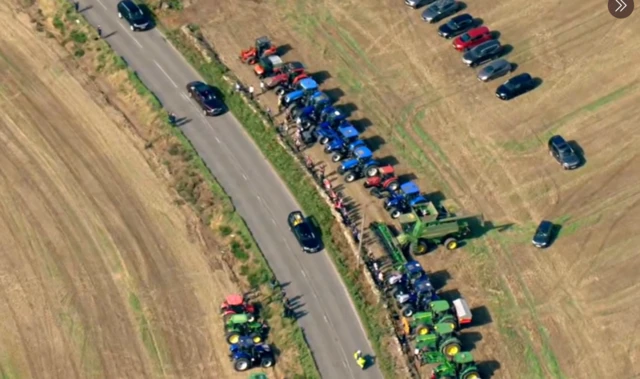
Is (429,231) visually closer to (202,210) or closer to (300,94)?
(202,210)

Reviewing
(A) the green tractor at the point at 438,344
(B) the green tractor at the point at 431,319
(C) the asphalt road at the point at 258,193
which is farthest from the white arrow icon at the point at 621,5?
(A) the green tractor at the point at 438,344

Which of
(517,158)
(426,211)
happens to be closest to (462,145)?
(517,158)

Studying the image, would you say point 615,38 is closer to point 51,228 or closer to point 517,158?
point 517,158

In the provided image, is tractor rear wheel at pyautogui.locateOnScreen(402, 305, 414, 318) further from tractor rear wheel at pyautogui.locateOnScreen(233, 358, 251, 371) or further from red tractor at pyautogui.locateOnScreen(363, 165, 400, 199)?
tractor rear wheel at pyautogui.locateOnScreen(233, 358, 251, 371)

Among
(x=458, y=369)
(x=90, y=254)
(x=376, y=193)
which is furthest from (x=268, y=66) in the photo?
(x=458, y=369)

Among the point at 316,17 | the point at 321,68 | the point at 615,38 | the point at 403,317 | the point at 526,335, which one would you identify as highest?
the point at 316,17

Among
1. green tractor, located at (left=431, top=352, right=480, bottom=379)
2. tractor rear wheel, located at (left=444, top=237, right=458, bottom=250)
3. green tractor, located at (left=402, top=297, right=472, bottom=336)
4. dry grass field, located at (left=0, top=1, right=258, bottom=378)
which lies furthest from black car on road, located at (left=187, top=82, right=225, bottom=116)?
green tractor, located at (left=431, top=352, right=480, bottom=379)

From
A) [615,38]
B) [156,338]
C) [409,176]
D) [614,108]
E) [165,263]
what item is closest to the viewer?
[156,338]
